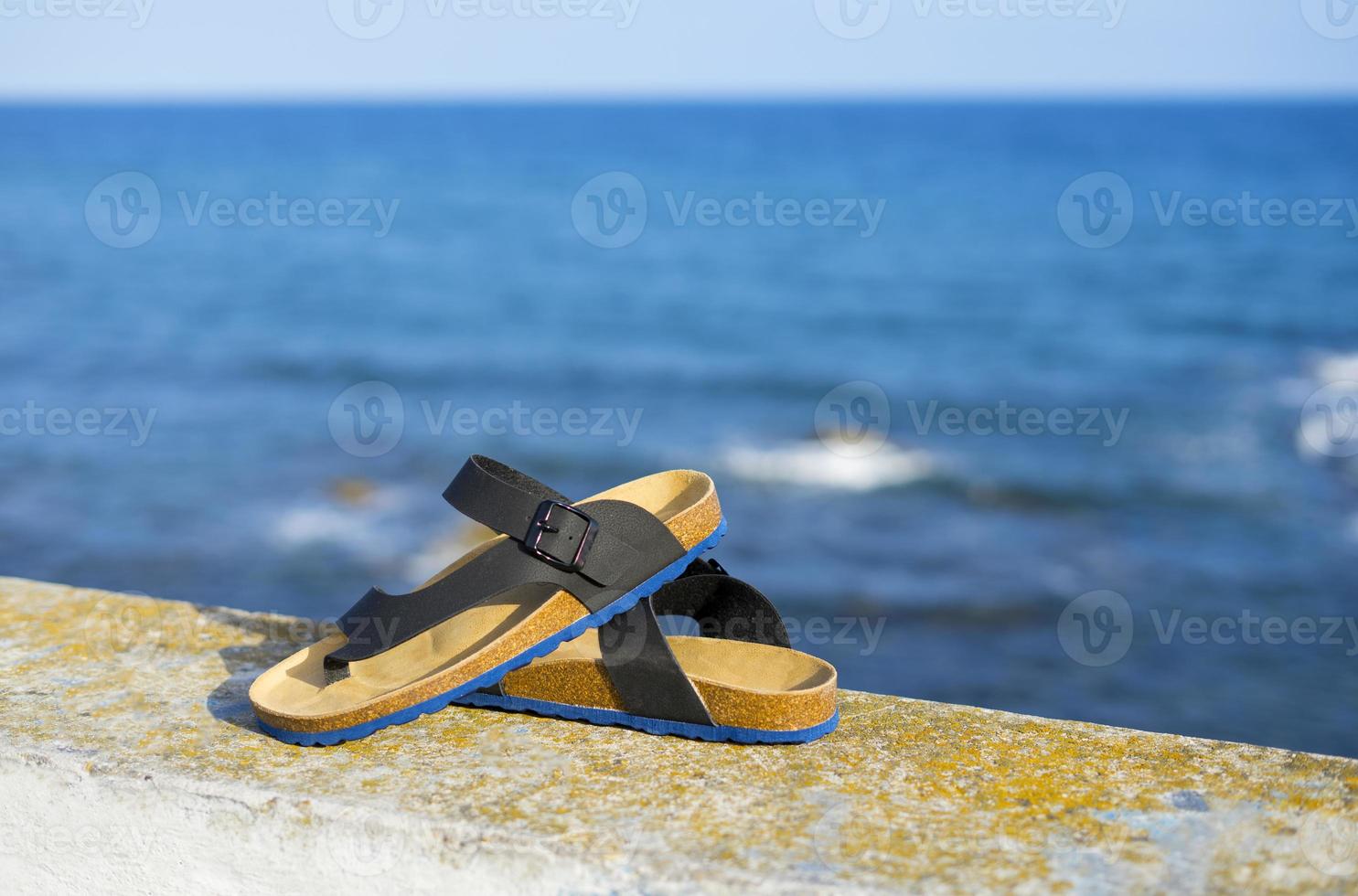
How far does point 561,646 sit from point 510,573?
0.21 meters

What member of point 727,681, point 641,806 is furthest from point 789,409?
point 641,806

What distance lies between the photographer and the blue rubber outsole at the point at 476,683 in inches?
85.0

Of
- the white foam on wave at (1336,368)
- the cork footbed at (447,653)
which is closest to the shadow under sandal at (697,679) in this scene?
the cork footbed at (447,653)

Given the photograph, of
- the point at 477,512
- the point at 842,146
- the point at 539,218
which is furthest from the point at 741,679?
the point at 842,146

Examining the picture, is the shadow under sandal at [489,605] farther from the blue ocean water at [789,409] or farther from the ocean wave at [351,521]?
the ocean wave at [351,521]

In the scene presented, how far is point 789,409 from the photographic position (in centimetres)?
1705

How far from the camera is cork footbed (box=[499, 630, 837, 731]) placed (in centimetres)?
214

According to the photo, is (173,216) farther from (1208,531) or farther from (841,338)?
(1208,531)

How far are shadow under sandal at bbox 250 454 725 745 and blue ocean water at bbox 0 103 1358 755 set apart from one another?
22.6ft

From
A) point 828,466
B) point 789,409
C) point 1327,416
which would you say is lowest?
point 828,466

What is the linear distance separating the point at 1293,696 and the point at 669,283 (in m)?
20.7

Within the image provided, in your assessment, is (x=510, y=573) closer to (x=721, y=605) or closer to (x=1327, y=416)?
(x=721, y=605)

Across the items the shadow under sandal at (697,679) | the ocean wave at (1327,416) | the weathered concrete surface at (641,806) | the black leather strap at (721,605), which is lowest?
the weathered concrete surface at (641,806)

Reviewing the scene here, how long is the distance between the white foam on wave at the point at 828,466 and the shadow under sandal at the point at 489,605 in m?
10.7
